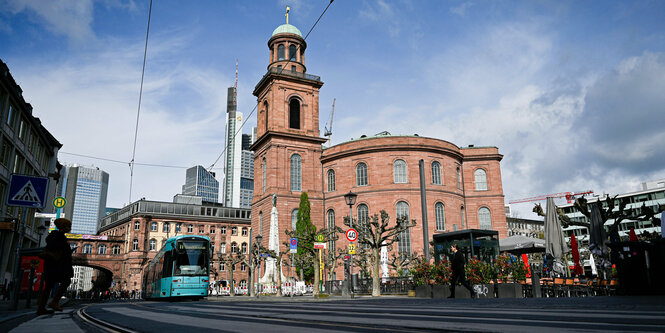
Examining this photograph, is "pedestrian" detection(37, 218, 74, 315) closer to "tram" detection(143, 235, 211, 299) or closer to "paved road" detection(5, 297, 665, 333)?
"paved road" detection(5, 297, 665, 333)

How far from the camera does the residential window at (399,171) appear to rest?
42.1 m

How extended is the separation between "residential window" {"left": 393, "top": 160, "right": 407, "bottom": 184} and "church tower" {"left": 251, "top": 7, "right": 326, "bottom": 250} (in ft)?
25.7

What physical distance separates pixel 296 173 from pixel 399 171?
396 inches

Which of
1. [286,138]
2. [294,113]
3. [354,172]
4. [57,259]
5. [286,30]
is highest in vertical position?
[286,30]

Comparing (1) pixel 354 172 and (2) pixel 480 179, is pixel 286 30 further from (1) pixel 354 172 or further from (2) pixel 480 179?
(2) pixel 480 179

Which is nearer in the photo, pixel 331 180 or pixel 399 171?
pixel 399 171

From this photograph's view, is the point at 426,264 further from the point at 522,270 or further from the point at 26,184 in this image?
the point at 26,184

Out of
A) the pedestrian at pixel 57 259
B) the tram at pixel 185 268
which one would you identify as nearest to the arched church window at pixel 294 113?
the tram at pixel 185 268

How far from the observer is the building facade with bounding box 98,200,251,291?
68.5 m

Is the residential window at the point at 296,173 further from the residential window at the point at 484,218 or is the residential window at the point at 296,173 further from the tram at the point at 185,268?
the tram at the point at 185,268

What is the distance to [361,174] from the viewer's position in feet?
143

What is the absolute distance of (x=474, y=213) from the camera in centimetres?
4488

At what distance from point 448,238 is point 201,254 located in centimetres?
1248

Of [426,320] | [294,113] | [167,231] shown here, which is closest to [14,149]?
[294,113]
